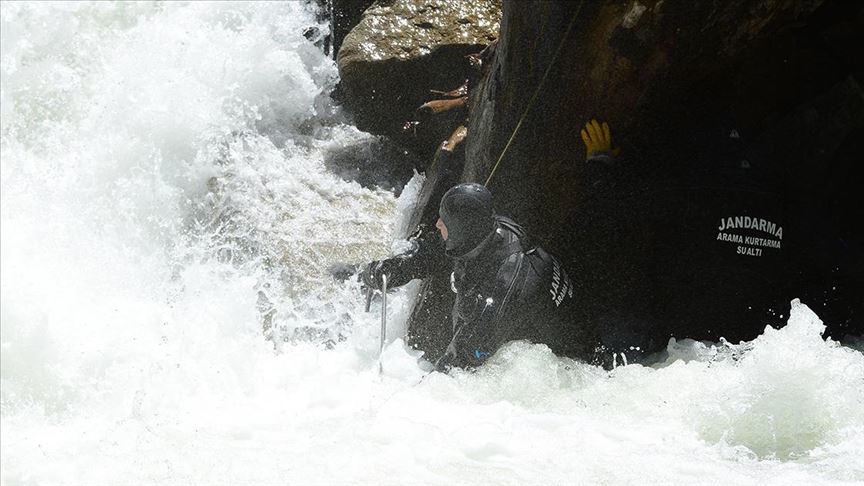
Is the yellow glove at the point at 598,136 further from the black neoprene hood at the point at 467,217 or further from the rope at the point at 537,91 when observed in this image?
the black neoprene hood at the point at 467,217

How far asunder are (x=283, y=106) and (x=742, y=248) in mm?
4448

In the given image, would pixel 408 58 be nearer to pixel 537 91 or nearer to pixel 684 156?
pixel 537 91

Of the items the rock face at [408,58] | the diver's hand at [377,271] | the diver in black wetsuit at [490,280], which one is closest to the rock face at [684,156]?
the diver's hand at [377,271]

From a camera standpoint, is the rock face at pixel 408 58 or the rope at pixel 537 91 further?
the rock face at pixel 408 58

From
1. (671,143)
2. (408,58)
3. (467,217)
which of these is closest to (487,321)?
(467,217)

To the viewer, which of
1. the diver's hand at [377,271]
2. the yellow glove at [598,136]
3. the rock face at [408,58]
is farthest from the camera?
the rock face at [408,58]

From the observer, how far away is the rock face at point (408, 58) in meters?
7.06

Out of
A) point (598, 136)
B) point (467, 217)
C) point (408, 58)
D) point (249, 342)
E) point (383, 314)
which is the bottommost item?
point (249, 342)

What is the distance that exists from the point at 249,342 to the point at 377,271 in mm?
861

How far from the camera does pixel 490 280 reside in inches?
183

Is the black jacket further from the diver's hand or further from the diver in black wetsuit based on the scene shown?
the diver's hand

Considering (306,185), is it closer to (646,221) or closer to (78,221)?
(78,221)

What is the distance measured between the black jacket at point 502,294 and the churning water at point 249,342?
14 cm

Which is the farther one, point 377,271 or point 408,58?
point 408,58
